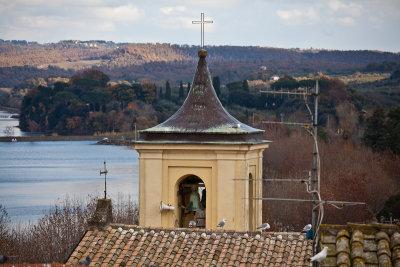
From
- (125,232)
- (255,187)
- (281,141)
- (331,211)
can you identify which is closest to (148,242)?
(125,232)

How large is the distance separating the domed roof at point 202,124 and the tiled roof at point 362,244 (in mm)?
4749

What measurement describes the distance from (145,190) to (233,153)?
1552mm

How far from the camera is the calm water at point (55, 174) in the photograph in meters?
58.4

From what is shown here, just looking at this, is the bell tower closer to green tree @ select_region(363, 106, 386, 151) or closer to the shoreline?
green tree @ select_region(363, 106, 386, 151)

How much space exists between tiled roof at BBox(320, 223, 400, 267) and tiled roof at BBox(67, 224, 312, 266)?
2353 millimetres

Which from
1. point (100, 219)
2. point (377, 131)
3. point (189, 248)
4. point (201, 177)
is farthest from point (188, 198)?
point (377, 131)

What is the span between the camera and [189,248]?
39.9ft

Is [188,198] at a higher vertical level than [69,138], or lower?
higher

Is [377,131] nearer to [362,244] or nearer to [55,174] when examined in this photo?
[55,174]

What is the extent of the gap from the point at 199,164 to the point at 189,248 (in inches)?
84.7

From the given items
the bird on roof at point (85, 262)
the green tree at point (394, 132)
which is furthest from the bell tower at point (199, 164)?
the green tree at point (394, 132)

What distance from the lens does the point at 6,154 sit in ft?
397

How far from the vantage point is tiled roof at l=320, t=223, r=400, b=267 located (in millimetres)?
8859

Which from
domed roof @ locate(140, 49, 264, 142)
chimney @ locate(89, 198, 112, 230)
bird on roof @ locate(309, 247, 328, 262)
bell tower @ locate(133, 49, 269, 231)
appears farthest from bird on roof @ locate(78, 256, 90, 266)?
bird on roof @ locate(309, 247, 328, 262)
